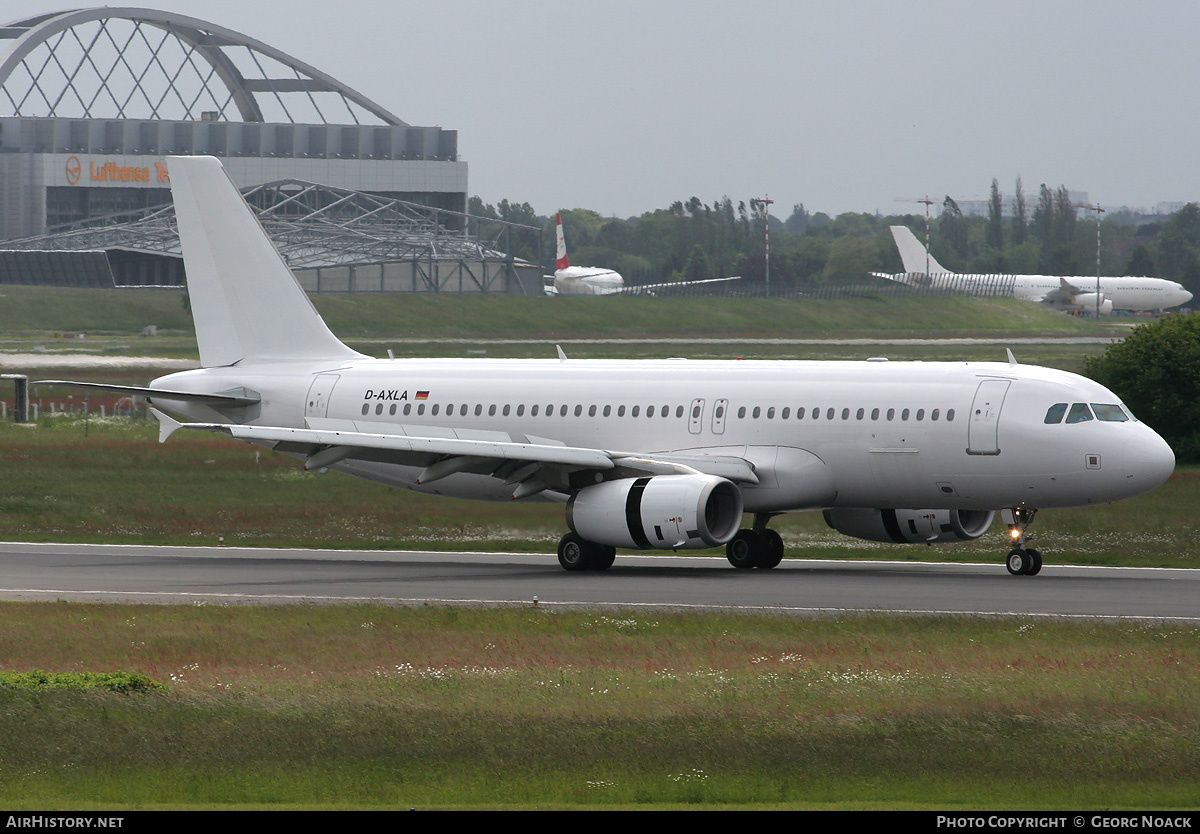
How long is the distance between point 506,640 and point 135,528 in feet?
71.0

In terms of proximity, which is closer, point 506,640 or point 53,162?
point 506,640

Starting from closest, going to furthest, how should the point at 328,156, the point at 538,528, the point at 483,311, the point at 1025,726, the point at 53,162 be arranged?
the point at 1025,726 → the point at 538,528 → the point at 483,311 → the point at 53,162 → the point at 328,156

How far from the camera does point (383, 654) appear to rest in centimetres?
2300

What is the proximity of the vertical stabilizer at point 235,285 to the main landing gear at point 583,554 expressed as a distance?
9.59 metres

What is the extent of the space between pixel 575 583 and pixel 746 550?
15.5 feet

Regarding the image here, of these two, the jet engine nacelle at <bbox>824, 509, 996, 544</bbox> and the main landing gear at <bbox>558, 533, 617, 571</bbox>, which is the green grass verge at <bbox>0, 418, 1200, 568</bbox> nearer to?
the jet engine nacelle at <bbox>824, 509, 996, 544</bbox>

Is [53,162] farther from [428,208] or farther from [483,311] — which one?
[483,311]

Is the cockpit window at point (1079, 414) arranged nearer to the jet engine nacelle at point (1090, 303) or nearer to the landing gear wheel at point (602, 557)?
the landing gear wheel at point (602, 557)

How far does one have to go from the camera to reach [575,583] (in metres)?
32.6

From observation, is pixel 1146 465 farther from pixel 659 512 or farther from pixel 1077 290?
A: pixel 1077 290

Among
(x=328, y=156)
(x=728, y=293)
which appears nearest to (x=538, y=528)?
(x=728, y=293)

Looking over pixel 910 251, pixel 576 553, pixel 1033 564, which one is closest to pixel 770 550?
pixel 576 553

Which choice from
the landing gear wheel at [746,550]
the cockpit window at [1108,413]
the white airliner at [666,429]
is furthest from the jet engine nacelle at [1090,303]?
the cockpit window at [1108,413]

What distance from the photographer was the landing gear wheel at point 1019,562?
108 ft
